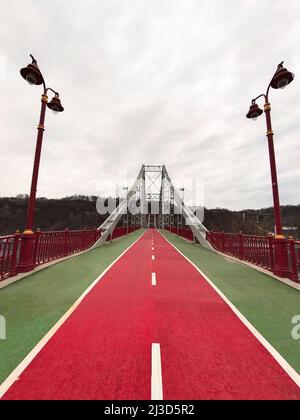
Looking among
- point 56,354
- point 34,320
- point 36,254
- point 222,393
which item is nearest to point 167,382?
point 222,393

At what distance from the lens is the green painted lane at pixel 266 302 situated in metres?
3.61

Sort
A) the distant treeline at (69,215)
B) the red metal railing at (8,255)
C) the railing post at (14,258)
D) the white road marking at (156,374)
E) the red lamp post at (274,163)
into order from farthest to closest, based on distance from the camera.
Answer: the distant treeline at (69,215)
the railing post at (14,258)
the red lamp post at (274,163)
the red metal railing at (8,255)
the white road marking at (156,374)

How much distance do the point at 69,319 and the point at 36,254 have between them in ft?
19.4

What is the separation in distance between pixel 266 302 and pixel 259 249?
4718mm

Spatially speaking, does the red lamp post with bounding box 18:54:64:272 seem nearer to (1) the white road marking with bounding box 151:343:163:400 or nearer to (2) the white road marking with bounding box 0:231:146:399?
(2) the white road marking with bounding box 0:231:146:399

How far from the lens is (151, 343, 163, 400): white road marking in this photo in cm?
244

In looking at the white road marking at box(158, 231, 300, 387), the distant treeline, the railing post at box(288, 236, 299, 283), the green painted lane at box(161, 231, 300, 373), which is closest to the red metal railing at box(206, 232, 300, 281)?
the railing post at box(288, 236, 299, 283)

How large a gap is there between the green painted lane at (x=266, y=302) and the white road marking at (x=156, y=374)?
1.97 m

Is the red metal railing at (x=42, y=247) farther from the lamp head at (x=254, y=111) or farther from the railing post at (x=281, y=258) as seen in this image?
the lamp head at (x=254, y=111)

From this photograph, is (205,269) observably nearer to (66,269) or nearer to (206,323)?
(206,323)

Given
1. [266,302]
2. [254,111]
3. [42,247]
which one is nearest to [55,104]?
[42,247]

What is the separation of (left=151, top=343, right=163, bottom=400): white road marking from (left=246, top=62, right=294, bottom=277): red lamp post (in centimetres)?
662

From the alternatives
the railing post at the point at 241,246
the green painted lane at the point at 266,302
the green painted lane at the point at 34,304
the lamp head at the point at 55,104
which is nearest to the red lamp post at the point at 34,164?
the lamp head at the point at 55,104

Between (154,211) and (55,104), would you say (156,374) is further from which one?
(154,211)
